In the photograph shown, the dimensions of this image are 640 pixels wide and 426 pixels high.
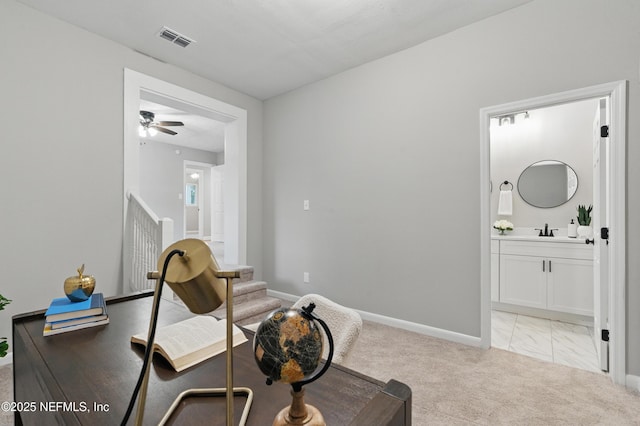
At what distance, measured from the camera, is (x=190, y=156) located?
7.00 meters

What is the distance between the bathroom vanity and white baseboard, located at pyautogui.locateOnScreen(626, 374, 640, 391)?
123 centimetres

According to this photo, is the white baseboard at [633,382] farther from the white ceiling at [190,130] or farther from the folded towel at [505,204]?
the white ceiling at [190,130]

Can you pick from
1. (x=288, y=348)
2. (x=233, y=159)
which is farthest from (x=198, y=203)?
(x=288, y=348)

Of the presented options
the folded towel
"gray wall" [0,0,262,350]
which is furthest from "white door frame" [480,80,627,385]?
"gray wall" [0,0,262,350]

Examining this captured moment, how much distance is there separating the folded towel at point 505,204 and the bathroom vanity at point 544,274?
0.56 metres

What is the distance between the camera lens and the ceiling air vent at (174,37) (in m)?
2.54

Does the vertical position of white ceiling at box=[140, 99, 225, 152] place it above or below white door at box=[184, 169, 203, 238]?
above

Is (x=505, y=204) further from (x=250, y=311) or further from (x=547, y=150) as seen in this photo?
(x=250, y=311)

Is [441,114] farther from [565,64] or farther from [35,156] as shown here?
[35,156]

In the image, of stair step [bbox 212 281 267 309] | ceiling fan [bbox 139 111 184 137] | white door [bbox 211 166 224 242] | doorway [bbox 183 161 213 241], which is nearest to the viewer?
stair step [bbox 212 281 267 309]

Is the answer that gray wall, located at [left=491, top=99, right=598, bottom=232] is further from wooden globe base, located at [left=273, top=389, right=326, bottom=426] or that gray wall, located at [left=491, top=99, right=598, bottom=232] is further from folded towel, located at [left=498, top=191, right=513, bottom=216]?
wooden globe base, located at [left=273, top=389, right=326, bottom=426]

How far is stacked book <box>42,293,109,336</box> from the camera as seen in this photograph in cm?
102

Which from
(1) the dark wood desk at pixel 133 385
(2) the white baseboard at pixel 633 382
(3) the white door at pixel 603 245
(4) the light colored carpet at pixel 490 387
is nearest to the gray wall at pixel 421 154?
(2) the white baseboard at pixel 633 382

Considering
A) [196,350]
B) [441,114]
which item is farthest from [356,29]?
[196,350]
